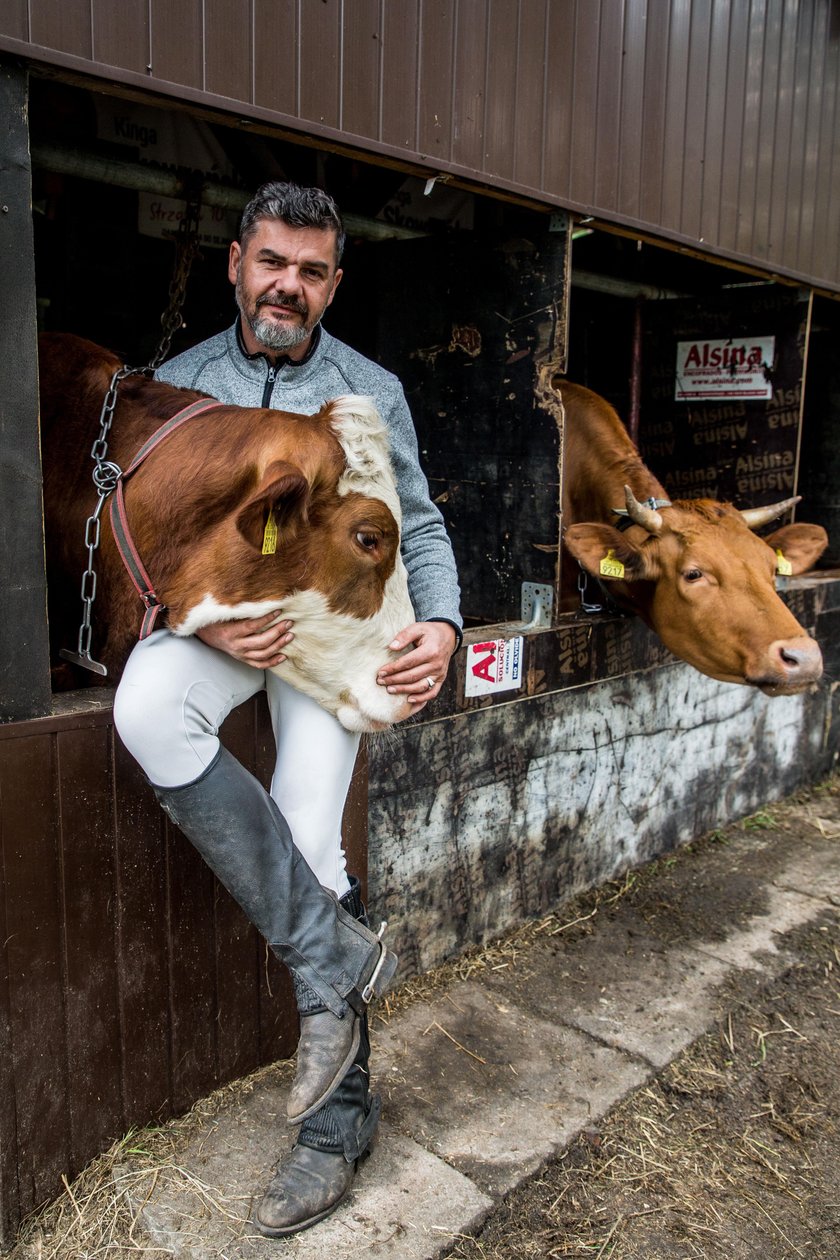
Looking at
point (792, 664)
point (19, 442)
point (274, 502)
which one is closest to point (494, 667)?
point (792, 664)

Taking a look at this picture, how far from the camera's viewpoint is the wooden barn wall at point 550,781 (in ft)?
10.1

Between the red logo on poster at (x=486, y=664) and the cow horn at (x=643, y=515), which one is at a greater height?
the cow horn at (x=643, y=515)

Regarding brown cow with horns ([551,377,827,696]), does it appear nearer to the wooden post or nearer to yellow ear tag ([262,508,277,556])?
yellow ear tag ([262,508,277,556])

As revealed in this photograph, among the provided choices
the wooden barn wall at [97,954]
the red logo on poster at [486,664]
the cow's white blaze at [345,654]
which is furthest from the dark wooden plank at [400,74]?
the wooden barn wall at [97,954]

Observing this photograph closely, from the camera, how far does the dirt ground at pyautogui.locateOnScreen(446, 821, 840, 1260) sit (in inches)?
85.4

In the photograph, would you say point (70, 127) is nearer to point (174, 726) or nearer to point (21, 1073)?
point (174, 726)

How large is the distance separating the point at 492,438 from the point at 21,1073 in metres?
2.36

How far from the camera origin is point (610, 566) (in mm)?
3410

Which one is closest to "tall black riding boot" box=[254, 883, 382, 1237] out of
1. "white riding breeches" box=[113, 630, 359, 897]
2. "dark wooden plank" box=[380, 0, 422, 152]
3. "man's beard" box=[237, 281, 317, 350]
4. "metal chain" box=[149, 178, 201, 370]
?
"white riding breeches" box=[113, 630, 359, 897]

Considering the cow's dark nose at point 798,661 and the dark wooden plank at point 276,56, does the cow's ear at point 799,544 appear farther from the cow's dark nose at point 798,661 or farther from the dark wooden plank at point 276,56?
the dark wooden plank at point 276,56

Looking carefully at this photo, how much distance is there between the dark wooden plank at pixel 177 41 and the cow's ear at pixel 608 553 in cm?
178

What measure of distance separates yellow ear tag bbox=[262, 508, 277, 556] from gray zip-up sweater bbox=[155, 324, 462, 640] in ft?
1.72

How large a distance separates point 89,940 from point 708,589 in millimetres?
2179

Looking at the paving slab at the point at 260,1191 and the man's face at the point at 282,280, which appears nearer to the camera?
the paving slab at the point at 260,1191
